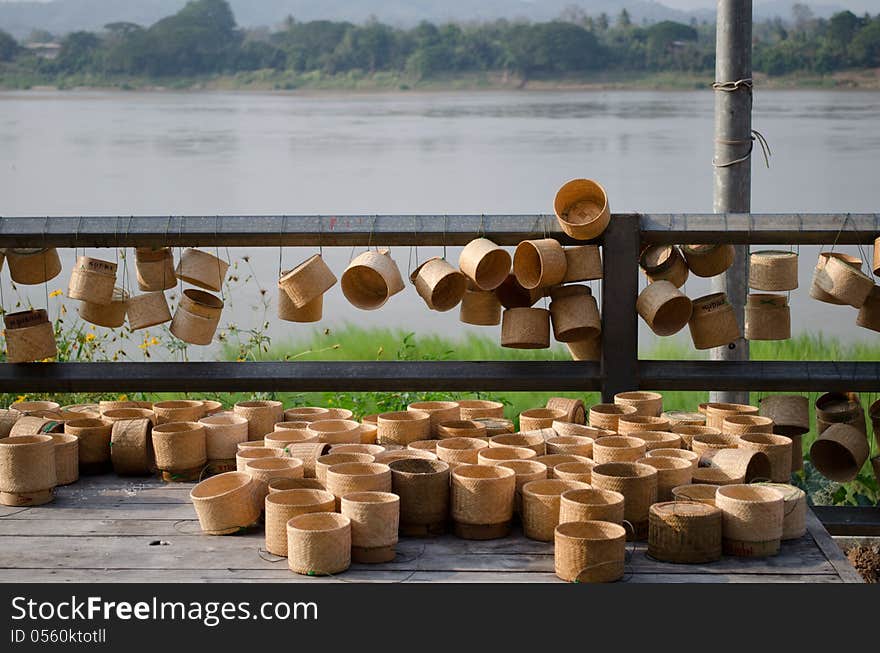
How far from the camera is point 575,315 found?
331 centimetres

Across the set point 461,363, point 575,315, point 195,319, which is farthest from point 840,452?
point 195,319

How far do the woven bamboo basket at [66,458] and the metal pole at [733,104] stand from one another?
2.57 m

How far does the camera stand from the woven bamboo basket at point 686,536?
83.6 inches

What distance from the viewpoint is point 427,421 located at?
2.88 metres

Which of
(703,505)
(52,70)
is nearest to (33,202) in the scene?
(52,70)

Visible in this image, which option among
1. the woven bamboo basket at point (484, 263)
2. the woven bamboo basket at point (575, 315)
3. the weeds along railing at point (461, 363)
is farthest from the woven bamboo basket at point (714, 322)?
the woven bamboo basket at point (484, 263)

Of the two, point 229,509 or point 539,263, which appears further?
point 539,263

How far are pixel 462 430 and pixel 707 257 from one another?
114cm

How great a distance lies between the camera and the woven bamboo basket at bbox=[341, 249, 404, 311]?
3.29 m

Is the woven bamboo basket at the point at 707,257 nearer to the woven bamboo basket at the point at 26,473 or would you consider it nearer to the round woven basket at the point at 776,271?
the round woven basket at the point at 776,271

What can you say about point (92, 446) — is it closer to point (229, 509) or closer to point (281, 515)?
point (229, 509)
